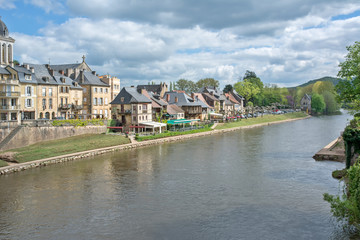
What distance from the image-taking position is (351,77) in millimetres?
38250

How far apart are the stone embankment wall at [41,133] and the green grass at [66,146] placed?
95 cm

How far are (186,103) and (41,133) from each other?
4257 cm

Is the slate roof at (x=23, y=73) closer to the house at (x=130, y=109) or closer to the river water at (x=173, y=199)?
the house at (x=130, y=109)

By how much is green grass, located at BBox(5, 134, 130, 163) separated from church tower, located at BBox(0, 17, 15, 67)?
60.9 feet

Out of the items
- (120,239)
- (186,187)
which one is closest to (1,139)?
(186,187)

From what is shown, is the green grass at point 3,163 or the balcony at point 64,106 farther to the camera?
the balcony at point 64,106

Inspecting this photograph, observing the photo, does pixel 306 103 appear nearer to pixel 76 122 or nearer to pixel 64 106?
pixel 64 106

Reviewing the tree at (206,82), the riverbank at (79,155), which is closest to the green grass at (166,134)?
the riverbank at (79,155)

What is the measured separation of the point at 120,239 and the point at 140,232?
133cm

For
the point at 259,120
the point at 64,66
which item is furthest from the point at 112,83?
the point at 259,120

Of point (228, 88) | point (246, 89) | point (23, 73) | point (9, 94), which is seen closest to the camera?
point (9, 94)

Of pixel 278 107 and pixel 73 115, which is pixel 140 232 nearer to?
pixel 73 115

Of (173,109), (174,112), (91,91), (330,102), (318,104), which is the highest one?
(91,91)

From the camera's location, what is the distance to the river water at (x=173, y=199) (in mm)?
20547
